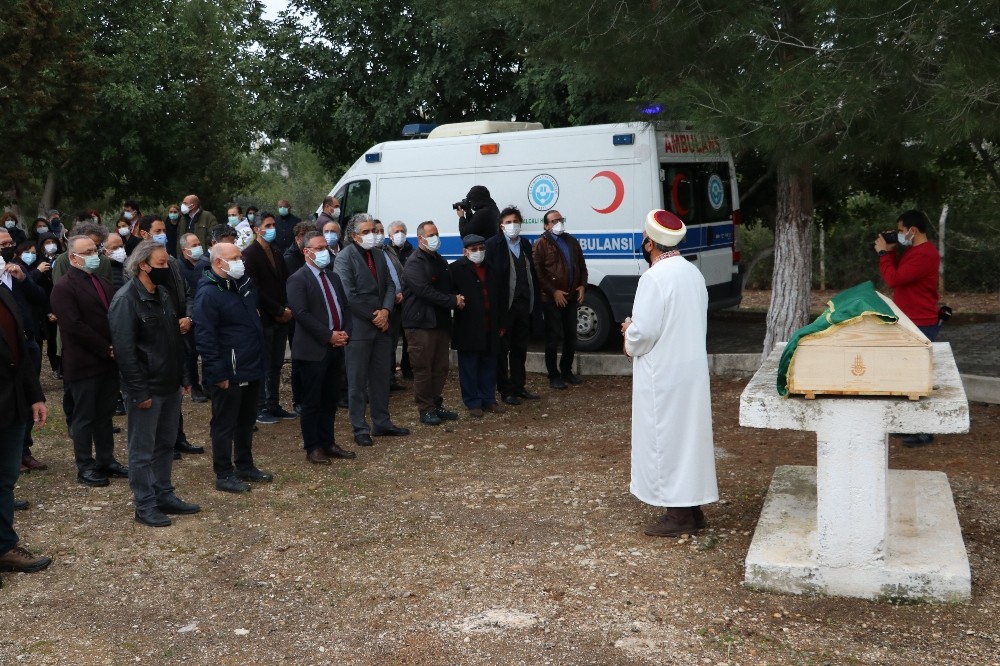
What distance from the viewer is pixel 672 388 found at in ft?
20.5

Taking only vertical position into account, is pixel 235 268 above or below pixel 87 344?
above

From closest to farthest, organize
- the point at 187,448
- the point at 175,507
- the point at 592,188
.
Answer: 1. the point at 175,507
2. the point at 187,448
3. the point at 592,188

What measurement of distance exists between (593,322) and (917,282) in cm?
469

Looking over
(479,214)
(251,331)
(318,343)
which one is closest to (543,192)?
(479,214)

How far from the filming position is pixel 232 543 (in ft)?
21.6

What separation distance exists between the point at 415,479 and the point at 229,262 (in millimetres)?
2101

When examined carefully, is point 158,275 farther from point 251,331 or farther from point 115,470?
point 115,470

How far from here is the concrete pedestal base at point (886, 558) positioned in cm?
528

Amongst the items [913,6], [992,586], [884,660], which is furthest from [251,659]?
[913,6]

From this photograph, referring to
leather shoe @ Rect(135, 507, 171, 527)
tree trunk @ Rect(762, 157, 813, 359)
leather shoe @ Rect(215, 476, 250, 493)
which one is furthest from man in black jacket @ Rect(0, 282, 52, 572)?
tree trunk @ Rect(762, 157, 813, 359)

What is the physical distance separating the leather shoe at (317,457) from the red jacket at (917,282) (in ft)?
15.2

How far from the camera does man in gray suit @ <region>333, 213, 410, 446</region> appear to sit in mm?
9016

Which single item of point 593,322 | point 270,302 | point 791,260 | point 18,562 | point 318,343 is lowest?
point 18,562

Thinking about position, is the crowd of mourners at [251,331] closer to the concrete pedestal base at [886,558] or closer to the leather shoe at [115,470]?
the leather shoe at [115,470]
